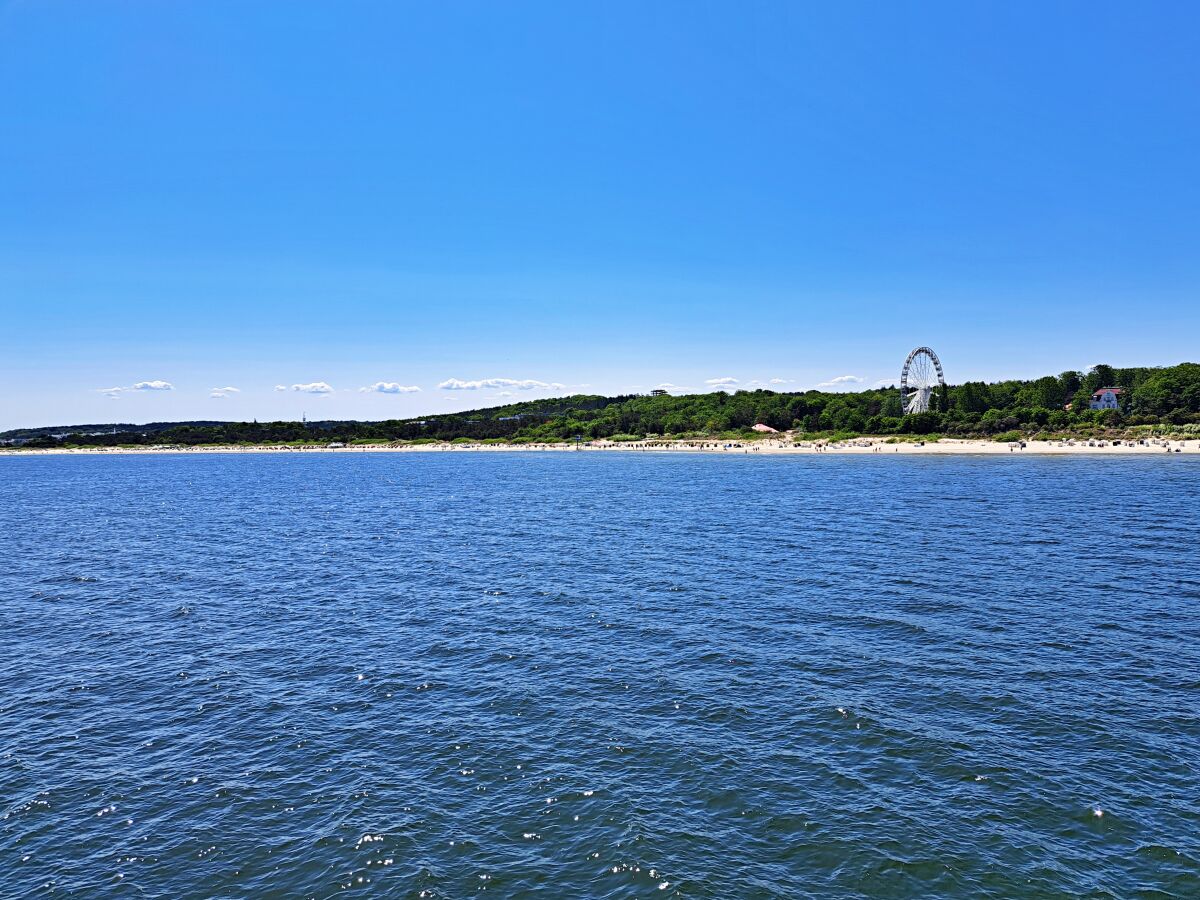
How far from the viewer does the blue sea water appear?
14555 millimetres

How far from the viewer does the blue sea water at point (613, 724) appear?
47.8ft

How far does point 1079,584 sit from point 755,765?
90.8 ft

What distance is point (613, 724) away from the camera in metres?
21.0

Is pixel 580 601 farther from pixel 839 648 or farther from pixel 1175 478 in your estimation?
pixel 1175 478

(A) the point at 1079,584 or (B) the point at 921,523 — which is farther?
(B) the point at 921,523

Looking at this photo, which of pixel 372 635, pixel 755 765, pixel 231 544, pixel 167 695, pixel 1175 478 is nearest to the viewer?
pixel 755 765

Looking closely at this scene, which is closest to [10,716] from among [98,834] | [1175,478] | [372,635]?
[98,834]

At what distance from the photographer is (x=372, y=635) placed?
30531 millimetres

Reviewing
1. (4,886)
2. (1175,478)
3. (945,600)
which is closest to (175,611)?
(4,886)

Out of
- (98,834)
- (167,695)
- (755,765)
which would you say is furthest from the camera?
(167,695)

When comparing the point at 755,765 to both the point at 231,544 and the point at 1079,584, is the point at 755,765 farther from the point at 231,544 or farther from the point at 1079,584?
the point at 231,544

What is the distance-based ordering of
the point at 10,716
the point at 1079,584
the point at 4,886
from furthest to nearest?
the point at 1079,584 → the point at 10,716 → the point at 4,886

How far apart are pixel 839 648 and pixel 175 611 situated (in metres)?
31.6

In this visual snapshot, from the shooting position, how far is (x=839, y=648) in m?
27.0
